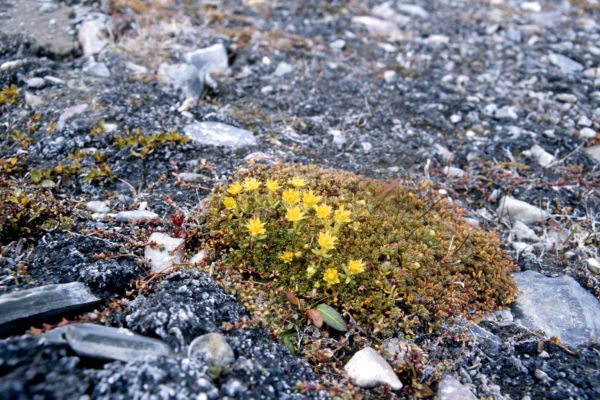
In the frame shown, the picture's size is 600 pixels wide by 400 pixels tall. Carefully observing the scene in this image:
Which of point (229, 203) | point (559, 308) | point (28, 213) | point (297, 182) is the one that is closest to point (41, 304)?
point (28, 213)

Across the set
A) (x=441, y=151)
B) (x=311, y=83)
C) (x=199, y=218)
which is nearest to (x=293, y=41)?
(x=311, y=83)

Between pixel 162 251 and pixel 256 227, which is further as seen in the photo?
pixel 162 251

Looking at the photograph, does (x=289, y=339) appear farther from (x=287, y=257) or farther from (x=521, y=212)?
(x=521, y=212)

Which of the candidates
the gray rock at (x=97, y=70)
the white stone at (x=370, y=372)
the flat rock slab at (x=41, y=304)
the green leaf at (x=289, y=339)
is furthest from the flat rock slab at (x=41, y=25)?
the white stone at (x=370, y=372)

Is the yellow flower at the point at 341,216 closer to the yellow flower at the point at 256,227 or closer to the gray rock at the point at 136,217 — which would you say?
the yellow flower at the point at 256,227

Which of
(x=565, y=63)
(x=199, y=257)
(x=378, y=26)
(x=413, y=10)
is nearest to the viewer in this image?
(x=199, y=257)
